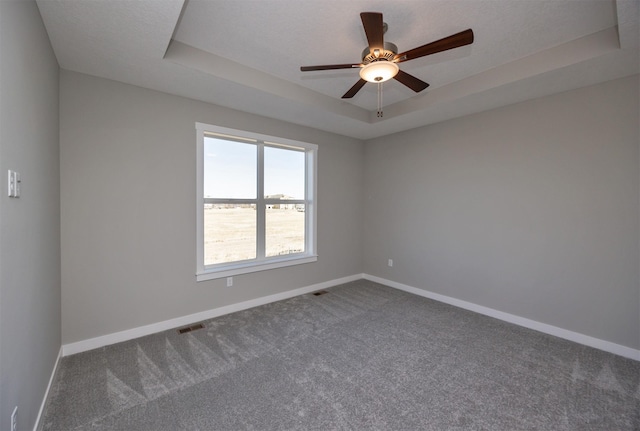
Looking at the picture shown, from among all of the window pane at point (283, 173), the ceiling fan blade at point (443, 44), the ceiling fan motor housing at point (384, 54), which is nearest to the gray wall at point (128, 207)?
the window pane at point (283, 173)

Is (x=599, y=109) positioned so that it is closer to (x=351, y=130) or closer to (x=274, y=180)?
(x=351, y=130)

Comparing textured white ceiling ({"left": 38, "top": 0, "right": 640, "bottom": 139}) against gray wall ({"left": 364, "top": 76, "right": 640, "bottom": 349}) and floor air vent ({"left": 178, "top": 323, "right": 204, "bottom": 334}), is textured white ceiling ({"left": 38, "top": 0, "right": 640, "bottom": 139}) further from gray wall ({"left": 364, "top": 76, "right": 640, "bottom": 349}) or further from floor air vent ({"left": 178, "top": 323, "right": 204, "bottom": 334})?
floor air vent ({"left": 178, "top": 323, "right": 204, "bottom": 334})

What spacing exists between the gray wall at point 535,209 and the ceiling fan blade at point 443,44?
6.31 feet

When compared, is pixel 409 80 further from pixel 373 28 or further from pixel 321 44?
pixel 321 44

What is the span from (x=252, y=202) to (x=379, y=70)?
236 cm

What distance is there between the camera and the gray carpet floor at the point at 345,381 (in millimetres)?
1767

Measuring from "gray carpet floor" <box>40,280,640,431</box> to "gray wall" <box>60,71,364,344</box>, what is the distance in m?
0.35

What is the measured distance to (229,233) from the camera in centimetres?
356

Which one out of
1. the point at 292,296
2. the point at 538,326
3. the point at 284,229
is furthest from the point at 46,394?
the point at 538,326

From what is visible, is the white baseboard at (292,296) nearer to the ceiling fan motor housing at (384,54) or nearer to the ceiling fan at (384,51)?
the ceiling fan at (384,51)

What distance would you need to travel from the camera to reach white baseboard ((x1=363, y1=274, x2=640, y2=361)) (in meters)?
2.55

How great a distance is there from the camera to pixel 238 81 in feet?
8.86

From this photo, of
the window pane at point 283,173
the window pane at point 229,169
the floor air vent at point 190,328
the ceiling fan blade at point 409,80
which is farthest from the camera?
the window pane at point 283,173

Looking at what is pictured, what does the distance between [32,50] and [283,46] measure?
1.66m
